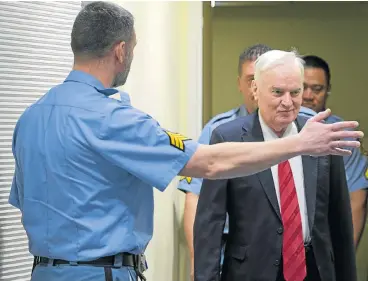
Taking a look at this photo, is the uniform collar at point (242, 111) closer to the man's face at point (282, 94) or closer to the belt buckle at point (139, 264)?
the man's face at point (282, 94)

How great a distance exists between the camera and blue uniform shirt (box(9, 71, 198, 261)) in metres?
1.75

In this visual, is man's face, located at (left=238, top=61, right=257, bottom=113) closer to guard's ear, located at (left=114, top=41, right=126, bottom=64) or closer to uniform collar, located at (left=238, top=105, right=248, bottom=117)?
uniform collar, located at (left=238, top=105, right=248, bottom=117)

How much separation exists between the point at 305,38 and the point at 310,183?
8.50 feet

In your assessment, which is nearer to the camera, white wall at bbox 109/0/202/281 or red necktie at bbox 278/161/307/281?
red necktie at bbox 278/161/307/281

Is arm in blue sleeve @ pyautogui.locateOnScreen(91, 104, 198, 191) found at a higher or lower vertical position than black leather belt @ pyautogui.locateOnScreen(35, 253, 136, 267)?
higher

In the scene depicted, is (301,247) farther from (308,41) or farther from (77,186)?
(308,41)

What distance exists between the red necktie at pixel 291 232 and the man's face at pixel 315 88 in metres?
1.08

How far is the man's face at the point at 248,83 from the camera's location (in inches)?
119

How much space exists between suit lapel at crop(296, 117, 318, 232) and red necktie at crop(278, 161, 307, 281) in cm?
4

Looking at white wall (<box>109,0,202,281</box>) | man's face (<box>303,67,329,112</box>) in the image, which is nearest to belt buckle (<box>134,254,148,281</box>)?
white wall (<box>109,0,202,281</box>)

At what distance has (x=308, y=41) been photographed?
4691mm

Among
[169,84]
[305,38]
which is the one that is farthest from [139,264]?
[305,38]

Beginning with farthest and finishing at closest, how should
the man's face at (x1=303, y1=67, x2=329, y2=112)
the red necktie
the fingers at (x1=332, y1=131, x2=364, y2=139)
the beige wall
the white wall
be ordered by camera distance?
the beige wall < the man's face at (x1=303, y1=67, x2=329, y2=112) < the white wall < the red necktie < the fingers at (x1=332, y1=131, x2=364, y2=139)

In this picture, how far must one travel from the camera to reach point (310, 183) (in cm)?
228
